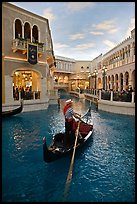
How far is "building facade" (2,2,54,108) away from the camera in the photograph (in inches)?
403

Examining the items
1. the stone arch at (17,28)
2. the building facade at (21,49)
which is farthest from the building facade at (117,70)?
the stone arch at (17,28)

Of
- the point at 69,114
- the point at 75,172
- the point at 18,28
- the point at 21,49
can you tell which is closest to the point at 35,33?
the point at 18,28

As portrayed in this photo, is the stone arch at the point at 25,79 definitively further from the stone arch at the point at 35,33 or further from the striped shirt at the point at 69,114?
the striped shirt at the point at 69,114

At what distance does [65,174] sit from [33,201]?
918 millimetres

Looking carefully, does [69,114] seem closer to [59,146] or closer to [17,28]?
[59,146]

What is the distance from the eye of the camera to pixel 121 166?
378 centimetres

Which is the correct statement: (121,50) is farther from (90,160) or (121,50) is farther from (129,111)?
(90,160)

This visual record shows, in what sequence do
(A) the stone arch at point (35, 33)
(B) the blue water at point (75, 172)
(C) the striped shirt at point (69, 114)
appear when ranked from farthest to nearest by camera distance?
(A) the stone arch at point (35, 33) < (C) the striped shirt at point (69, 114) < (B) the blue water at point (75, 172)

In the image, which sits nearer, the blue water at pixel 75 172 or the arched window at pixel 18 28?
the blue water at pixel 75 172

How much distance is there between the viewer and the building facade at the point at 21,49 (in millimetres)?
10227

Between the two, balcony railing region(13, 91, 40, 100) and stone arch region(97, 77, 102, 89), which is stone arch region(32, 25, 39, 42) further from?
stone arch region(97, 77, 102, 89)

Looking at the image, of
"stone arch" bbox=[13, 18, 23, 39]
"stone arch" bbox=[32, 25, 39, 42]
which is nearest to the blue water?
"stone arch" bbox=[13, 18, 23, 39]

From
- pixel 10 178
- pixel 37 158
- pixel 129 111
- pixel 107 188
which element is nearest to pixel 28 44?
pixel 129 111

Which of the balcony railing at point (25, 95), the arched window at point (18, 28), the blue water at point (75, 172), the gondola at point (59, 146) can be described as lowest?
the blue water at point (75, 172)
